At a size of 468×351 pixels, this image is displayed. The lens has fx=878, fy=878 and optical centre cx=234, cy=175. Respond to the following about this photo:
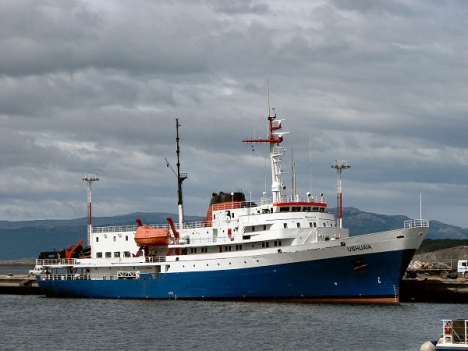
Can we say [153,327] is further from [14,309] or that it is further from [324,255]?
[14,309]

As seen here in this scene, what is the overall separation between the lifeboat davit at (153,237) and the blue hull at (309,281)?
294 cm

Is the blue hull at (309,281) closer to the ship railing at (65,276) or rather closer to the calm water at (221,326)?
the calm water at (221,326)

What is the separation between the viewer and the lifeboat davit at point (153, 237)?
6462cm

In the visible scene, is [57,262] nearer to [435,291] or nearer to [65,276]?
[65,276]

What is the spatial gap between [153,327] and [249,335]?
6.76 meters

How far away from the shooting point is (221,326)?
50.5 metres

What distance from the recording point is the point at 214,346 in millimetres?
44375

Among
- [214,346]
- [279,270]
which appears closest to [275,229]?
[279,270]

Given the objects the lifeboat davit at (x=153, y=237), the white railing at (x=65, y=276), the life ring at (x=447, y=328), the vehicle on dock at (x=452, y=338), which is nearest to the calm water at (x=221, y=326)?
the lifeboat davit at (x=153, y=237)

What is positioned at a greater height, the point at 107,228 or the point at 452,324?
the point at 107,228

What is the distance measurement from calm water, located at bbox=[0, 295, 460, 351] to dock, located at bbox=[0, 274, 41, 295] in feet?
56.3

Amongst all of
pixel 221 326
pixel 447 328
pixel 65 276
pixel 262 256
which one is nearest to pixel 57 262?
pixel 65 276

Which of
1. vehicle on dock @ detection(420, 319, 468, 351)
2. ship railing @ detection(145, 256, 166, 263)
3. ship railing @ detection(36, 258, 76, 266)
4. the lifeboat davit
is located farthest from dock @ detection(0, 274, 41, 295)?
vehicle on dock @ detection(420, 319, 468, 351)

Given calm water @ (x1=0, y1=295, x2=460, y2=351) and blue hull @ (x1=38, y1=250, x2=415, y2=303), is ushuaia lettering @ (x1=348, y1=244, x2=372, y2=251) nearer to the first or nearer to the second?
blue hull @ (x1=38, y1=250, x2=415, y2=303)
